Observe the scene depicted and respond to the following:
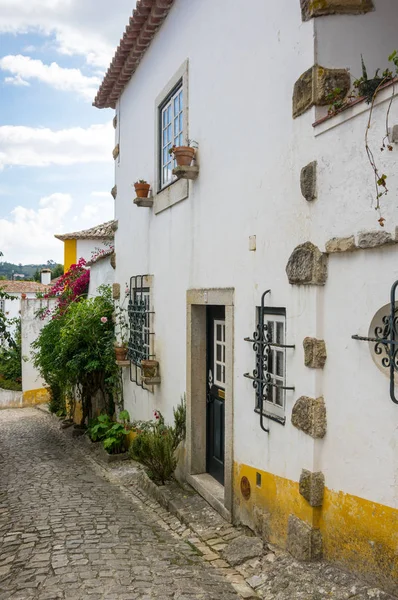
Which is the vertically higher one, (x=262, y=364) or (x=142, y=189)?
(x=142, y=189)

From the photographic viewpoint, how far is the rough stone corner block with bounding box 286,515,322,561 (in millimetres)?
3945

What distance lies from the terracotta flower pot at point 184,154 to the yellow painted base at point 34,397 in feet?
47.0

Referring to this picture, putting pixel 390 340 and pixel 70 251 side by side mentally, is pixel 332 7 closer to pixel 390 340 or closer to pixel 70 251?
pixel 390 340

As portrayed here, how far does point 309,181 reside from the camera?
4.02m

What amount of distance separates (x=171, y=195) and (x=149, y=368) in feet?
8.02

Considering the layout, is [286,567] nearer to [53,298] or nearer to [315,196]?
[315,196]

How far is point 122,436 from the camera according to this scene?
905 cm

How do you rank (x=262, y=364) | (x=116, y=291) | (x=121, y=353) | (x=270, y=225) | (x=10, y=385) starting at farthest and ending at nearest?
(x=10, y=385)
(x=116, y=291)
(x=121, y=353)
(x=262, y=364)
(x=270, y=225)

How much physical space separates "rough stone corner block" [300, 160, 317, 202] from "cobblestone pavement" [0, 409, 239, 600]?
9.93 ft

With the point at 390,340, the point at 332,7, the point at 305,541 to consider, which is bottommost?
the point at 305,541

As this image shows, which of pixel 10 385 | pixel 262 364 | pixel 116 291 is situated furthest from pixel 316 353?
pixel 10 385

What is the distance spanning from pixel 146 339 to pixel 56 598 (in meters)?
4.82

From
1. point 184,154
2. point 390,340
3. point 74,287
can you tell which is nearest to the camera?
point 390,340

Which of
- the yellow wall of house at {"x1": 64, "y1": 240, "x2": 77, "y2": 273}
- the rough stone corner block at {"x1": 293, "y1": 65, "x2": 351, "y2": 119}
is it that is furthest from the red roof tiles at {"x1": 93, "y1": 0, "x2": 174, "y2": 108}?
the yellow wall of house at {"x1": 64, "y1": 240, "x2": 77, "y2": 273}
